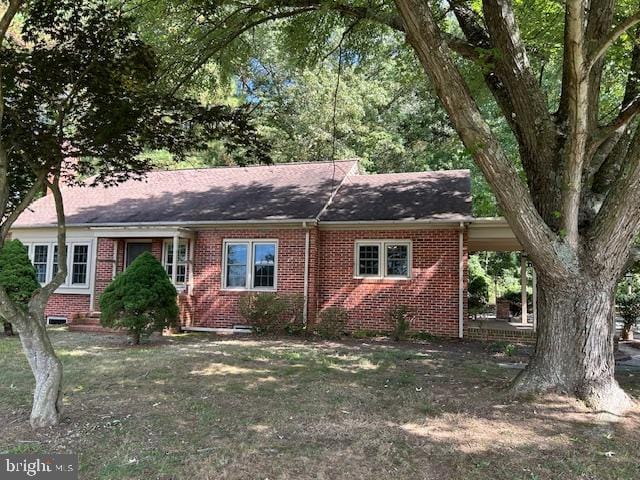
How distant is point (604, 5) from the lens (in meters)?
5.78

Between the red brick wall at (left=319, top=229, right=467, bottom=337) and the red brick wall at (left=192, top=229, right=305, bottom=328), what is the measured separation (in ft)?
2.43

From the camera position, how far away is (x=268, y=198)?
14.7 meters

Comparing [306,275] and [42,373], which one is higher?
[306,275]

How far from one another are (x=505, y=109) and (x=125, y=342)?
898 centimetres

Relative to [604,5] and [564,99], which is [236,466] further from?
[604,5]

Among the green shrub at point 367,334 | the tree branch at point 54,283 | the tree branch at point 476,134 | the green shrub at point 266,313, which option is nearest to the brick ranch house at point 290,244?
the green shrub at point 367,334

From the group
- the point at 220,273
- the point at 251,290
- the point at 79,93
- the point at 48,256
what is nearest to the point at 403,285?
the point at 251,290

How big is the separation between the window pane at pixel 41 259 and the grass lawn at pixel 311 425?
8098mm

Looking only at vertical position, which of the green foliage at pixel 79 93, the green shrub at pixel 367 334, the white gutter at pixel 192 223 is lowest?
the green shrub at pixel 367 334

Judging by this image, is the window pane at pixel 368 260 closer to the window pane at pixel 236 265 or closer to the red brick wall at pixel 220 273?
the red brick wall at pixel 220 273

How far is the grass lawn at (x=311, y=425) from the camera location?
3.97 meters

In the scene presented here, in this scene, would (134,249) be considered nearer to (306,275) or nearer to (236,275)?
(236,275)

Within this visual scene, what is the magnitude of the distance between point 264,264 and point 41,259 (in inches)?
301

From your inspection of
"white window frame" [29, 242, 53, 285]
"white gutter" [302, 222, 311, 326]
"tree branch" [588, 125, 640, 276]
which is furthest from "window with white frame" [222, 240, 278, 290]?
"tree branch" [588, 125, 640, 276]
